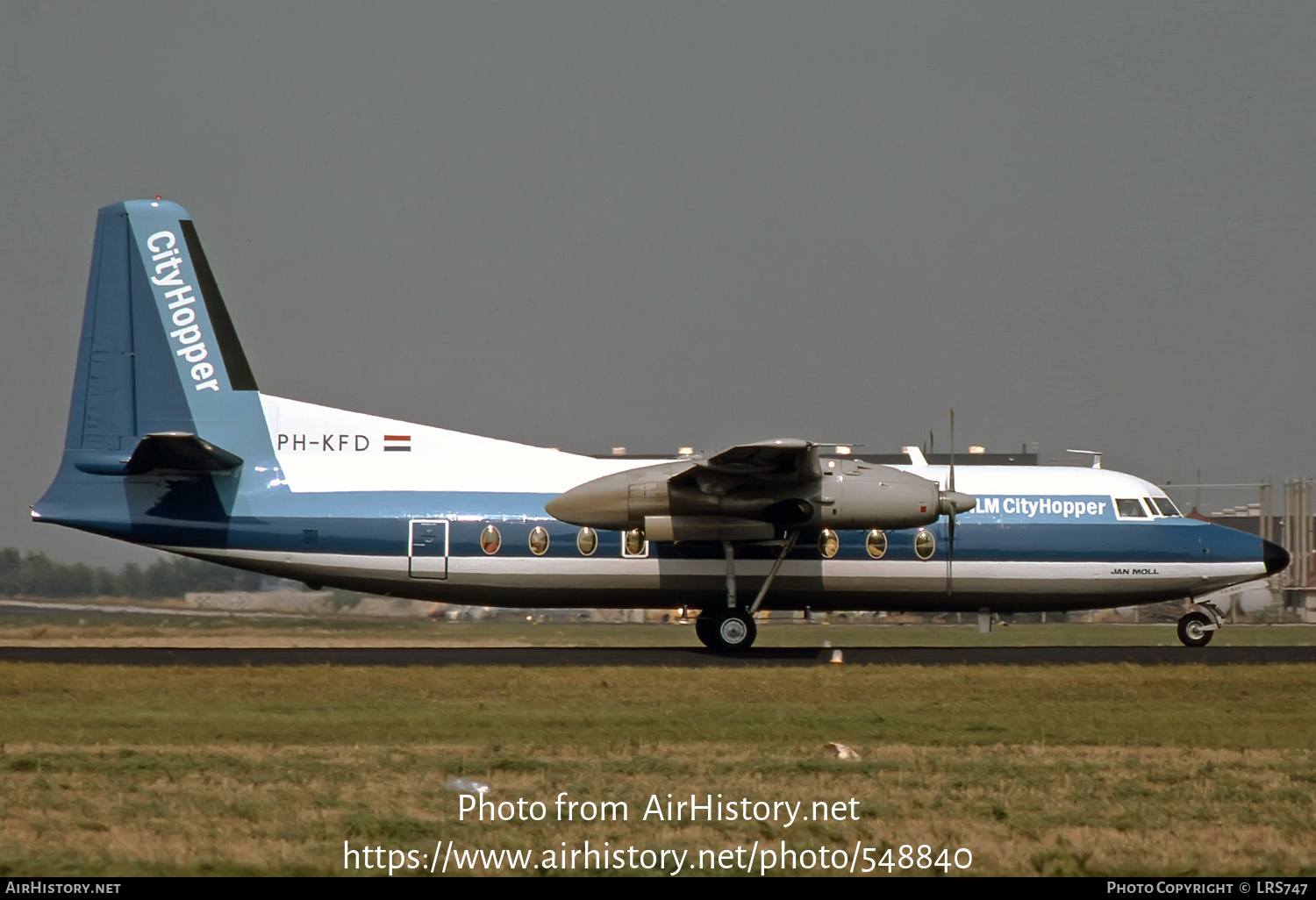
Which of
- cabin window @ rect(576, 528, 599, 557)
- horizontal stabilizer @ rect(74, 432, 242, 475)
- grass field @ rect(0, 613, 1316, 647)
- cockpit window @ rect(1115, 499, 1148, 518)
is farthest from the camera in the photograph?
grass field @ rect(0, 613, 1316, 647)

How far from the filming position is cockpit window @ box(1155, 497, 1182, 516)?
2475 cm

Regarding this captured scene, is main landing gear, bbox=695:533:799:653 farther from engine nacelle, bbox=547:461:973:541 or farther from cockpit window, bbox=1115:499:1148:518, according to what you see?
cockpit window, bbox=1115:499:1148:518

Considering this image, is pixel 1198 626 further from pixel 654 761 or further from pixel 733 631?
pixel 654 761

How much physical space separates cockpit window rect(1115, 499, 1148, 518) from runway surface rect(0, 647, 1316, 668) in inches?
93.9

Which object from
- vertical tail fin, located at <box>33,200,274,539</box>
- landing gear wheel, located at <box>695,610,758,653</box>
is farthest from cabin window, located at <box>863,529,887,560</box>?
vertical tail fin, located at <box>33,200,274,539</box>

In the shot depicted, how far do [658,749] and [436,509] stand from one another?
1074cm

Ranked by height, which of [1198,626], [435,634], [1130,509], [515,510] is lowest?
[435,634]

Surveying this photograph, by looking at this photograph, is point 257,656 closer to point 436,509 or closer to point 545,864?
point 436,509

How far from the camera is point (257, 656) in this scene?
21500 mm

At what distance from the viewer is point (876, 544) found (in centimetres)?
2344

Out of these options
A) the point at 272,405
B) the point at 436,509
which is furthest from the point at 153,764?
the point at 272,405

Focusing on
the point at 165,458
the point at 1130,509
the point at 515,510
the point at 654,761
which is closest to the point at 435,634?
Answer: the point at 515,510

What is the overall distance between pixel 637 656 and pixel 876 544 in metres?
4.64

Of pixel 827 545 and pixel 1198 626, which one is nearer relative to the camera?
pixel 827 545
